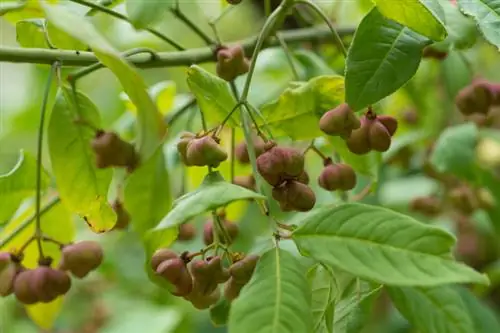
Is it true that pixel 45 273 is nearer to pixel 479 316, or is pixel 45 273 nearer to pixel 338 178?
pixel 338 178

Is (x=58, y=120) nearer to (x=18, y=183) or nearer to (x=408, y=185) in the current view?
(x=18, y=183)

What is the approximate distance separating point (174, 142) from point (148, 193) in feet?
1.31

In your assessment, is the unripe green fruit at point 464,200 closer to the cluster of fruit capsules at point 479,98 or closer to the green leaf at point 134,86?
the cluster of fruit capsules at point 479,98

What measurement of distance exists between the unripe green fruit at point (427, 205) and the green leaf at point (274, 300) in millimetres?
857

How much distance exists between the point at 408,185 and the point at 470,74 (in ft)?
2.00

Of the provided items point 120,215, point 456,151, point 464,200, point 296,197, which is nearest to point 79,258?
point 120,215

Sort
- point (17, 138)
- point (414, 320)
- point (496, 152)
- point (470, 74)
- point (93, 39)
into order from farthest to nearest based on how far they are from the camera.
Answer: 1. point (496, 152)
2. point (17, 138)
3. point (470, 74)
4. point (414, 320)
5. point (93, 39)

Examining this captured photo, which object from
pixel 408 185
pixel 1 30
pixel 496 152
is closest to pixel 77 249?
pixel 408 185

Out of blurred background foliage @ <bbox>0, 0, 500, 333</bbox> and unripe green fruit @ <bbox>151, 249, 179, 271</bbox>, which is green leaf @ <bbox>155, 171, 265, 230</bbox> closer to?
unripe green fruit @ <bbox>151, 249, 179, 271</bbox>

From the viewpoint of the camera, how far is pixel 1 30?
8.75ft

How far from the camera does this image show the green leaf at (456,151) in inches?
49.4

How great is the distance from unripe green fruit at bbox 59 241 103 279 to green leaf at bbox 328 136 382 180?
28 cm

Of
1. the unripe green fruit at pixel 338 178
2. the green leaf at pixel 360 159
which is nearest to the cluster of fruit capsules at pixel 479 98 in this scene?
the green leaf at pixel 360 159

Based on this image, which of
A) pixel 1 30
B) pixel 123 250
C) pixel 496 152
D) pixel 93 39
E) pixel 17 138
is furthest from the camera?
pixel 1 30
